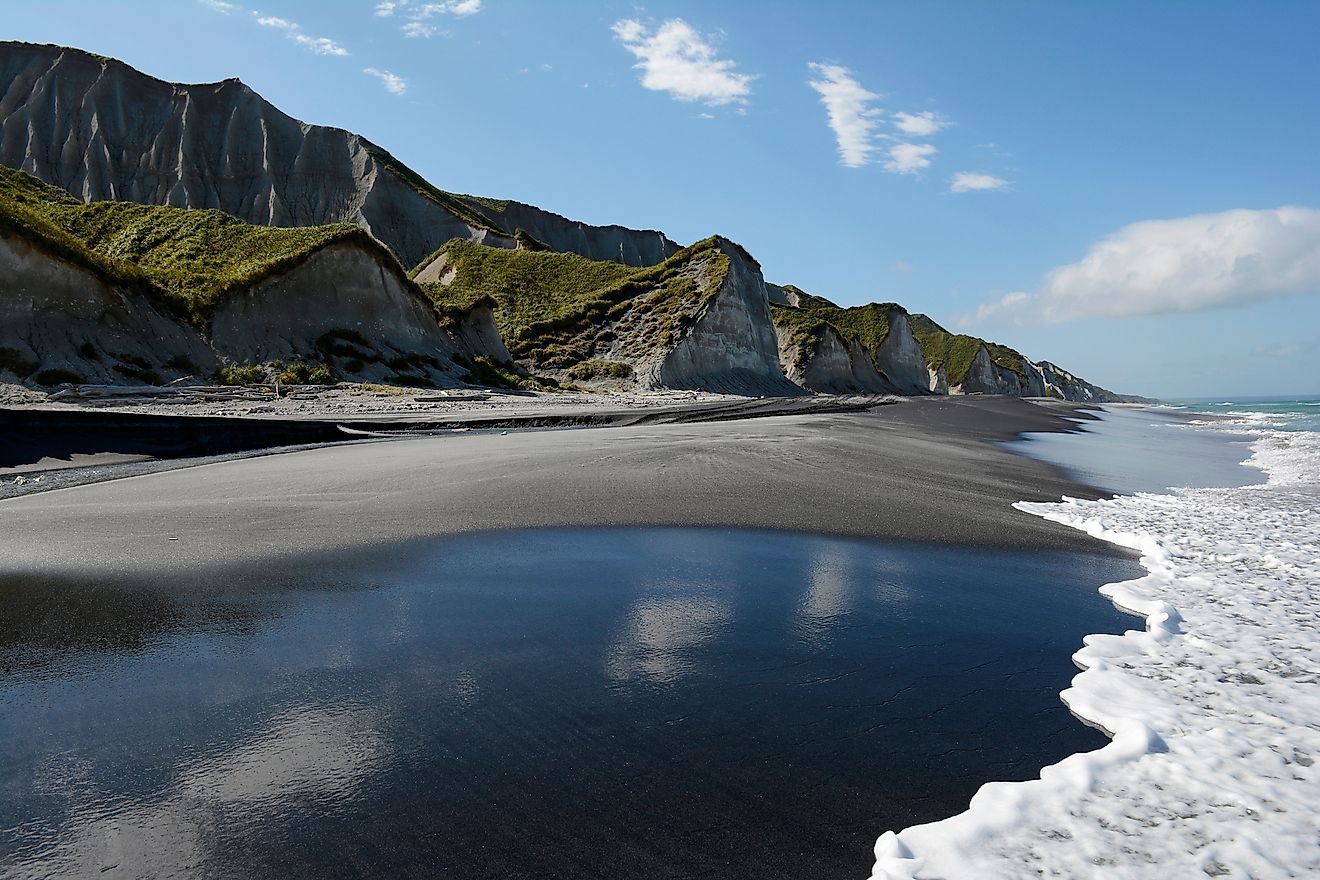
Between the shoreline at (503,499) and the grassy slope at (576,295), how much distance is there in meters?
35.3

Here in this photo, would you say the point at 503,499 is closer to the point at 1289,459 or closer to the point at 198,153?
the point at 1289,459

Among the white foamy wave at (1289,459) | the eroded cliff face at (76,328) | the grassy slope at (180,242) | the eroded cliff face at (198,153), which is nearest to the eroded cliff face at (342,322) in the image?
the grassy slope at (180,242)

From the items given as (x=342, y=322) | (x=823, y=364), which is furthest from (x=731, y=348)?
(x=342, y=322)

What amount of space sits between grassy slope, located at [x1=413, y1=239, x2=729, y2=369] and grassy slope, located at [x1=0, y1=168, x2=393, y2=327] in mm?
11778

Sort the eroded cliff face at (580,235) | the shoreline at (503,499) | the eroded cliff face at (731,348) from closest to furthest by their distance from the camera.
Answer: the shoreline at (503,499) → the eroded cliff face at (731,348) → the eroded cliff face at (580,235)

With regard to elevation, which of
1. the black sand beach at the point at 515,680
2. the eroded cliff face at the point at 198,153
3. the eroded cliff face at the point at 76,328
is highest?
the eroded cliff face at the point at 198,153

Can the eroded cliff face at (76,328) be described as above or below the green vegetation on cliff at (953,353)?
below

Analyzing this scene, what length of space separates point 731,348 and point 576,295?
11917 mm

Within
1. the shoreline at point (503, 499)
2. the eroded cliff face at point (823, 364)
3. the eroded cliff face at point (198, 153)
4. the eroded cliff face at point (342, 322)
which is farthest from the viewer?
the eroded cliff face at point (823, 364)

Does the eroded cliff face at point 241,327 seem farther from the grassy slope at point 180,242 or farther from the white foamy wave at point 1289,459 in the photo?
the white foamy wave at point 1289,459

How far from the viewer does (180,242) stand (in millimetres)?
33375

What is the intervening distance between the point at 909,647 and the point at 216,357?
2748 centimetres

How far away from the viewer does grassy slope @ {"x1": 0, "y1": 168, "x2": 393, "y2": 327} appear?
25.7 metres

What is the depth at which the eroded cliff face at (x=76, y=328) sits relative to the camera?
19.8 metres
